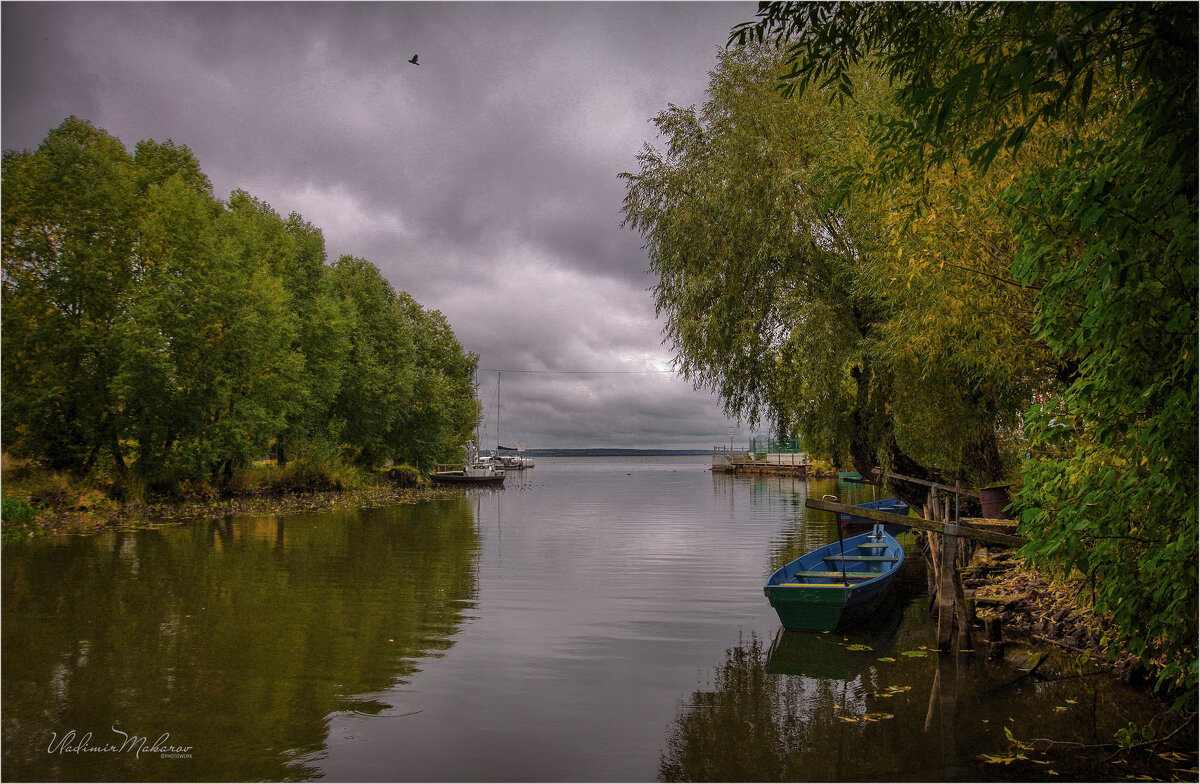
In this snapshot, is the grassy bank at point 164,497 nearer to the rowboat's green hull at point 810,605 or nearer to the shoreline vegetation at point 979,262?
the shoreline vegetation at point 979,262

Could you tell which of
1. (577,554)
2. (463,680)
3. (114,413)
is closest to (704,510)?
(577,554)

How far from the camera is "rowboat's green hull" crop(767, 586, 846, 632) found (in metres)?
12.0

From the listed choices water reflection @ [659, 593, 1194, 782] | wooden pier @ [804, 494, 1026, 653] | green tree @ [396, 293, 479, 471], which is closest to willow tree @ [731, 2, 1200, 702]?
water reflection @ [659, 593, 1194, 782]

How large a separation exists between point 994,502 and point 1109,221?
35.2 ft

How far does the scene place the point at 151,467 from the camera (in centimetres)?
2919

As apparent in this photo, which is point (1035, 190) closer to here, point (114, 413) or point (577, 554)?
point (577, 554)

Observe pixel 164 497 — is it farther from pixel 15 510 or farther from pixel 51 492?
pixel 15 510

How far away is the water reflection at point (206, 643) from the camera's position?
7.24 m

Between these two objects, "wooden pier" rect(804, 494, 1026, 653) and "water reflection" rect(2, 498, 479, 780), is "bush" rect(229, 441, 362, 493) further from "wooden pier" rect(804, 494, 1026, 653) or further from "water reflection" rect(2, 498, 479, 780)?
"wooden pier" rect(804, 494, 1026, 653)

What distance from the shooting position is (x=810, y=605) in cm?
1211

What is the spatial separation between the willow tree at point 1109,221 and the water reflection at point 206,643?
7177 millimetres

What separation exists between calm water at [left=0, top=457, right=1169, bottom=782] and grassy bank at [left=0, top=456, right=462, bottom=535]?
198 inches

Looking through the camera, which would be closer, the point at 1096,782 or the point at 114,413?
the point at 1096,782

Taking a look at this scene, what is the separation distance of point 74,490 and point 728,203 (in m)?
23.6
